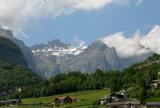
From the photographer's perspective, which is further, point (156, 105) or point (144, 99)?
point (144, 99)

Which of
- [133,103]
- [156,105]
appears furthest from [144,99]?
[156,105]

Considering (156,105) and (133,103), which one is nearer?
(156,105)

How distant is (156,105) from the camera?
6806 inches

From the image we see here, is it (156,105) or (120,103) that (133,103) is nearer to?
(120,103)

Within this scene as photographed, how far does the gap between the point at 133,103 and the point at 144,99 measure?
8275 millimetres

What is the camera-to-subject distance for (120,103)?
197750 millimetres

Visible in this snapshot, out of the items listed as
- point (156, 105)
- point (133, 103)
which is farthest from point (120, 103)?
point (156, 105)

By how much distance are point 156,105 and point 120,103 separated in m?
26.7

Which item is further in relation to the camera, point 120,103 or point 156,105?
point 120,103

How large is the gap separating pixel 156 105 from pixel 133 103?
19.6 m

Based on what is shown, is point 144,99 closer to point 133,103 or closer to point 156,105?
point 133,103

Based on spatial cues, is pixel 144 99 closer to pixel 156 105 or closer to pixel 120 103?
pixel 120 103

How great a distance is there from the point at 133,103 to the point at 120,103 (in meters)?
7.42
